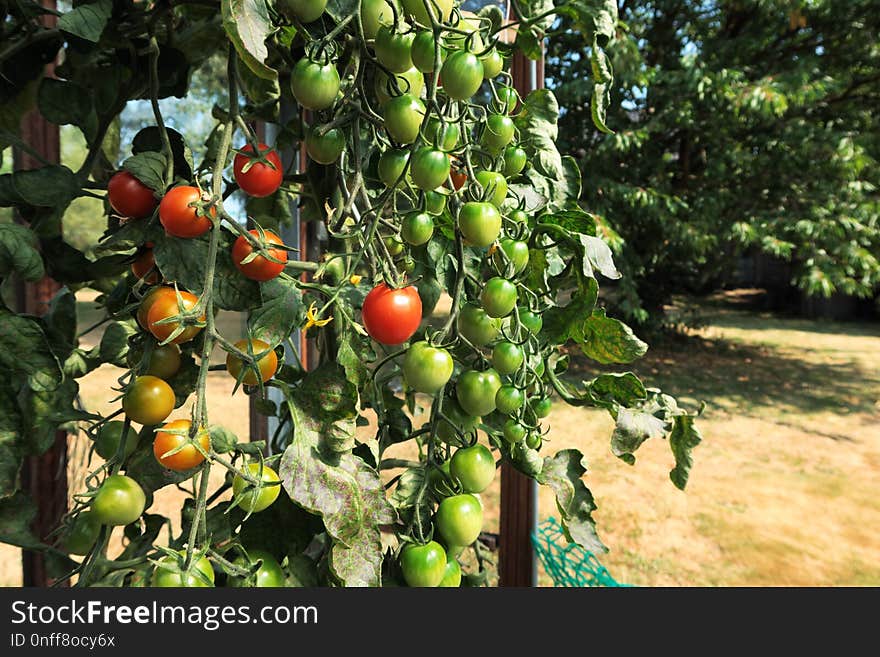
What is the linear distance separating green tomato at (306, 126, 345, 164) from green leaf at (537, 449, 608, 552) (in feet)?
1.13

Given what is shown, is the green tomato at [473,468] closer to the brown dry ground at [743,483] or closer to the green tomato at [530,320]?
the green tomato at [530,320]

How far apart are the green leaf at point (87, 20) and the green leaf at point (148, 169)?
0.34ft

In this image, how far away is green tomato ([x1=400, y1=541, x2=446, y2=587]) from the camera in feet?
1.60

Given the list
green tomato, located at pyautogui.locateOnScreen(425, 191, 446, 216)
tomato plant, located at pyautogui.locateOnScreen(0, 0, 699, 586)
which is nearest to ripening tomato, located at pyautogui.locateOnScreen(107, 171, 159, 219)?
tomato plant, located at pyautogui.locateOnScreen(0, 0, 699, 586)

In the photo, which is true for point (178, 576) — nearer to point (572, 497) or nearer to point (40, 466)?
point (572, 497)

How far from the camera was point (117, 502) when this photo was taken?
0.43m

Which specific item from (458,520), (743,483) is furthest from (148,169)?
(743,483)

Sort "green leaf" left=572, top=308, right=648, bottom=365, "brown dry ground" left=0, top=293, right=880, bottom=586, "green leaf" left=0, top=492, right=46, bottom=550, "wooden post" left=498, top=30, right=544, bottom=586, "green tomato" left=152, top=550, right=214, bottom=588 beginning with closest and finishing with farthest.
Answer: "green tomato" left=152, top=550, right=214, bottom=588 → "green leaf" left=0, top=492, right=46, bottom=550 → "green leaf" left=572, top=308, right=648, bottom=365 → "wooden post" left=498, top=30, right=544, bottom=586 → "brown dry ground" left=0, top=293, right=880, bottom=586

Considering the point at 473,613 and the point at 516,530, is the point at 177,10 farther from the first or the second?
the point at 516,530

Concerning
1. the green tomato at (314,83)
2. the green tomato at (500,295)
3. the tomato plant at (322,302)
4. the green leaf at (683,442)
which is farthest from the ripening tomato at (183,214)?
the green leaf at (683,442)

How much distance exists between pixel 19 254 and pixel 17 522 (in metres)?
0.21

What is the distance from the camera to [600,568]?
1130 millimetres

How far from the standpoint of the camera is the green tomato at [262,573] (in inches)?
17.5

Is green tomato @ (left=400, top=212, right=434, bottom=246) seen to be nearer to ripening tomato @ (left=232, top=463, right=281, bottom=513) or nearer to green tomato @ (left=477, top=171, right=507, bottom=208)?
green tomato @ (left=477, top=171, right=507, bottom=208)
